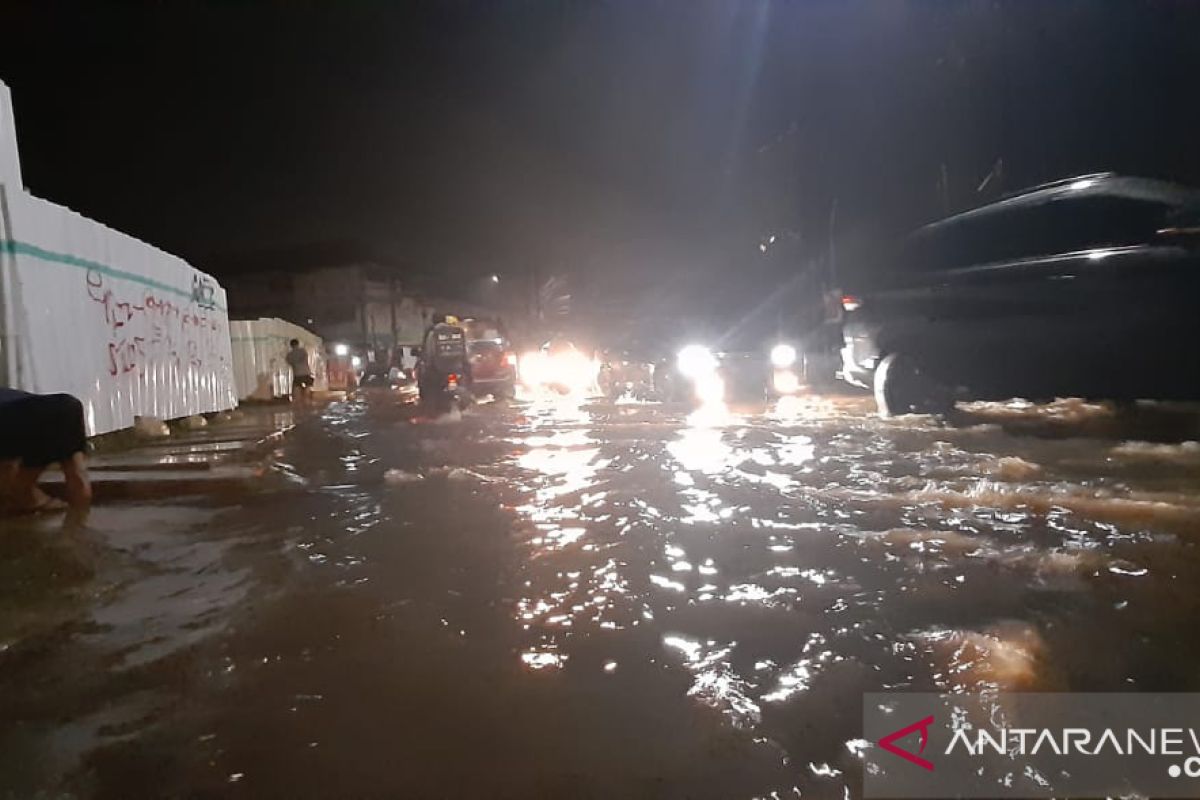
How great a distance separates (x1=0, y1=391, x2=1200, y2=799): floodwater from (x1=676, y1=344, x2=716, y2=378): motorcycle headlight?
699 cm

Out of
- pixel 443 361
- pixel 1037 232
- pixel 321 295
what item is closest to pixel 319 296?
pixel 321 295

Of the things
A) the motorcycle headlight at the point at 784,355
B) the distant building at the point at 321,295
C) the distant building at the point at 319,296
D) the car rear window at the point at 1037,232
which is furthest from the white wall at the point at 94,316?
the distant building at the point at 319,296

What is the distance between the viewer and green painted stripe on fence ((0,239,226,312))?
6.40 m

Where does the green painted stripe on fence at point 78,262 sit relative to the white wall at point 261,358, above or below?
above

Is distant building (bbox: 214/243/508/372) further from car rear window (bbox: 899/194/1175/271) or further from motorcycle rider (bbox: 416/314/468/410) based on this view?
car rear window (bbox: 899/194/1175/271)

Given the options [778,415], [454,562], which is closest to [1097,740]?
[454,562]

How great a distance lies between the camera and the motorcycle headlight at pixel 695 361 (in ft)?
42.3

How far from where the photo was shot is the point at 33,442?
494cm

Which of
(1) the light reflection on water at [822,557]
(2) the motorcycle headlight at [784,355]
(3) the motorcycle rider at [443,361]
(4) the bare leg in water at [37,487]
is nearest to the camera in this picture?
(1) the light reflection on water at [822,557]

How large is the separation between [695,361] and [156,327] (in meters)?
7.89

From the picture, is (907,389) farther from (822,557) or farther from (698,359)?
(822,557)

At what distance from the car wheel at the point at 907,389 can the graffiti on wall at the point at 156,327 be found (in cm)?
816

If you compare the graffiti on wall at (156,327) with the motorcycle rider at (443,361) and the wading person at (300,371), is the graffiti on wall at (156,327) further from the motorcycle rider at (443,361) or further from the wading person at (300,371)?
the motorcycle rider at (443,361)

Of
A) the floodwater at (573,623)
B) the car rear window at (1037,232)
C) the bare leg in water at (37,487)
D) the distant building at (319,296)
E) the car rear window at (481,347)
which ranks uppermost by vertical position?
the distant building at (319,296)
